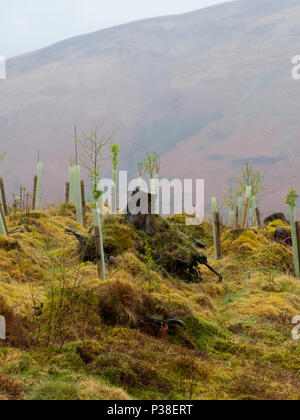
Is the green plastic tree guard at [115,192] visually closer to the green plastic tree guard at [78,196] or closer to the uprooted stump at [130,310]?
the green plastic tree guard at [78,196]

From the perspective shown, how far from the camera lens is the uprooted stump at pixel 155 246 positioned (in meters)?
10.3

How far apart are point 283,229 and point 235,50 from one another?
4763 inches

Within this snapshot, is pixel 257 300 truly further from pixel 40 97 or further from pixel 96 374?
pixel 40 97

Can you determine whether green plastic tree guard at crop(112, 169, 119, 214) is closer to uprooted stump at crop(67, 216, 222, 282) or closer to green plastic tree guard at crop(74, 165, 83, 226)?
green plastic tree guard at crop(74, 165, 83, 226)

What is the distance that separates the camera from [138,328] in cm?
650

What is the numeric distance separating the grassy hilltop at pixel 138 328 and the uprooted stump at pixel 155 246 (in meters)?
0.03

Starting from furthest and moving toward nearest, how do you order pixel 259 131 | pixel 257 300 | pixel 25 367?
pixel 259 131 < pixel 257 300 < pixel 25 367

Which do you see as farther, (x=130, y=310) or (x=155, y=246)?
(x=155, y=246)

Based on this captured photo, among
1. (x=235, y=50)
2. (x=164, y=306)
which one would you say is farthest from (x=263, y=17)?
(x=164, y=306)

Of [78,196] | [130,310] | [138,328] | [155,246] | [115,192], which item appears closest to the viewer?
[138,328]

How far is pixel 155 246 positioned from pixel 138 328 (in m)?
4.28

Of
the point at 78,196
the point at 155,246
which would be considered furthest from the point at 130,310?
the point at 78,196

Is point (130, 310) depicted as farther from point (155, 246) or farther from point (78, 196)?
point (78, 196)

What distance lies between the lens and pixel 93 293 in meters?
6.83
